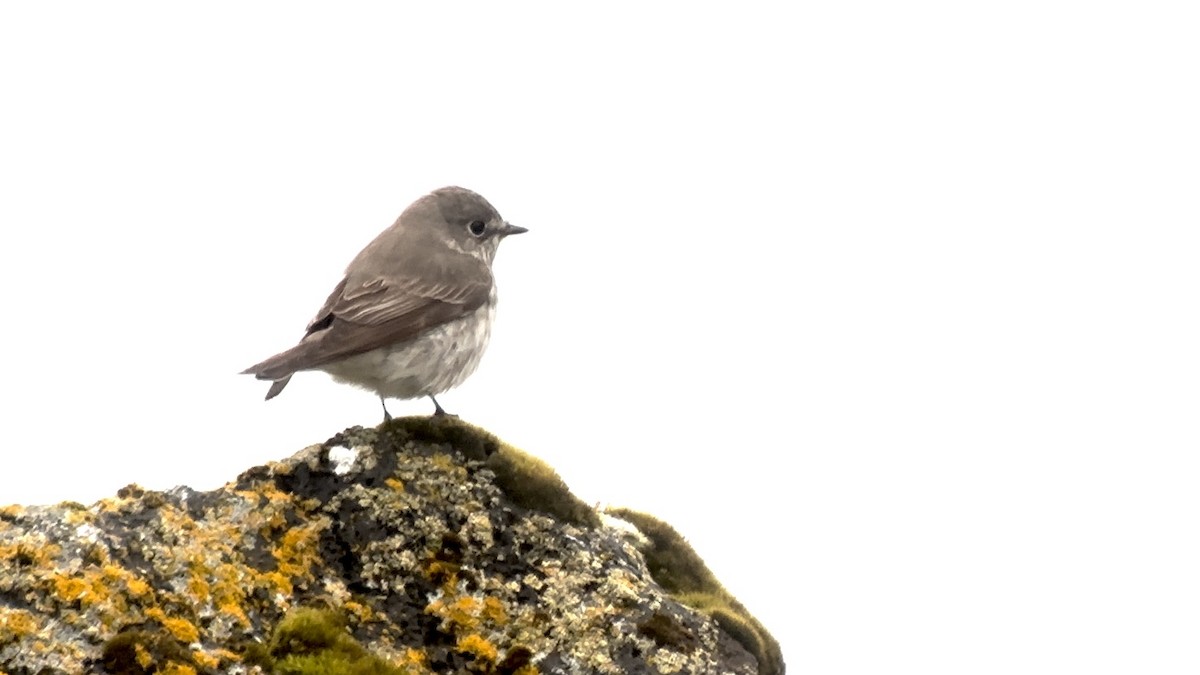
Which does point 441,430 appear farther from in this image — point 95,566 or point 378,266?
point 378,266

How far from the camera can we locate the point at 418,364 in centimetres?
1084

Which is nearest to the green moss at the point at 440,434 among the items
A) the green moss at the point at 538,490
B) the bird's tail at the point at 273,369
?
the green moss at the point at 538,490

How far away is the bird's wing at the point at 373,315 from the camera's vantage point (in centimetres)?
988

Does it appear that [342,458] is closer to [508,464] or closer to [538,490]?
[508,464]

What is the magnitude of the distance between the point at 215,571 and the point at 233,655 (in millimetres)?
595

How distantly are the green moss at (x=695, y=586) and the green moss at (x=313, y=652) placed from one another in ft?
7.14

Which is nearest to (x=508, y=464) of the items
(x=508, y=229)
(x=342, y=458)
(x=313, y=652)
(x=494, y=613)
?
(x=342, y=458)

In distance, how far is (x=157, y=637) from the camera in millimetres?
5691

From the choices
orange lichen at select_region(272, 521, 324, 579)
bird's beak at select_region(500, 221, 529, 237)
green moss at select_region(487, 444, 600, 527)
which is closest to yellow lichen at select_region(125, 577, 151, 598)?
orange lichen at select_region(272, 521, 324, 579)

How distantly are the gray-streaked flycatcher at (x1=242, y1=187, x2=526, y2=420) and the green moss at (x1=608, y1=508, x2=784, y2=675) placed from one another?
8.44ft

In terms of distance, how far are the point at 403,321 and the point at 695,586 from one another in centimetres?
367

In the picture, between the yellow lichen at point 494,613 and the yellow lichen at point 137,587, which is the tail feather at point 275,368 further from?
the yellow lichen at point 137,587

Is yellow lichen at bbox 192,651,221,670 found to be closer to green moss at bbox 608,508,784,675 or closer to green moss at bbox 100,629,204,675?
green moss at bbox 100,629,204,675

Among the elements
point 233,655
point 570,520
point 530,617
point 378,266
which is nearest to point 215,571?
point 233,655
